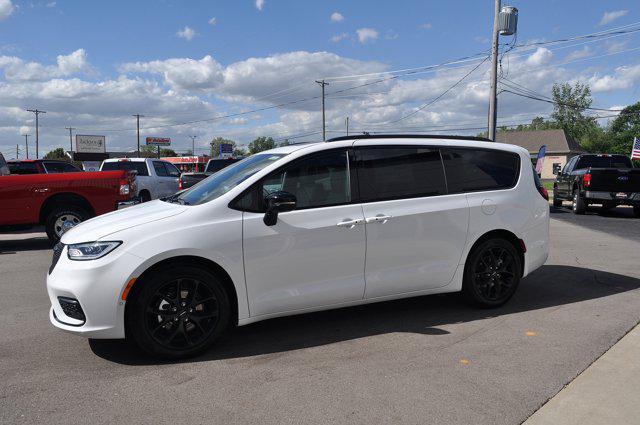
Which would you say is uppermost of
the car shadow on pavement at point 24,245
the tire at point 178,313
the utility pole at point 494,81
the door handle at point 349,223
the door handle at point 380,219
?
the utility pole at point 494,81

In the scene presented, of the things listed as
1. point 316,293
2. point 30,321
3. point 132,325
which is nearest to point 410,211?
point 316,293

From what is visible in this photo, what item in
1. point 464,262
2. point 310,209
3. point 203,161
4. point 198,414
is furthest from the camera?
point 203,161

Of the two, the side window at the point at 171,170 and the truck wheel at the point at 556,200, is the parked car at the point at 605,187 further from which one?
the side window at the point at 171,170

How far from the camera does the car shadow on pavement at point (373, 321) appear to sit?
444 cm

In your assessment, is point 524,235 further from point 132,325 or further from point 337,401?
point 132,325

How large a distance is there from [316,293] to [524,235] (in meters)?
2.50

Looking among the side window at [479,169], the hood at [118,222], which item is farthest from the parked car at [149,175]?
the side window at [479,169]

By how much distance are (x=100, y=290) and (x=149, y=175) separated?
13.9 meters

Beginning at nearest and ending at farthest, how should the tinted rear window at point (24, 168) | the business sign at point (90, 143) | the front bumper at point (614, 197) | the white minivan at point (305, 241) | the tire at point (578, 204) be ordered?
the white minivan at point (305, 241) → the front bumper at point (614, 197) → the tinted rear window at point (24, 168) → the tire at point (578, 204) → the business sign at point (90, 143)

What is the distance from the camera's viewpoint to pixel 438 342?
458 centimetres

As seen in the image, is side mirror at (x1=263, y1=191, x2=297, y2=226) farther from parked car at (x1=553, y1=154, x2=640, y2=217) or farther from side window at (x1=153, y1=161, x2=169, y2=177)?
side window at (x1=153, y1=161, x2=169, y2=177)

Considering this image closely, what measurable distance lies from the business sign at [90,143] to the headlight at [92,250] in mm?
95800

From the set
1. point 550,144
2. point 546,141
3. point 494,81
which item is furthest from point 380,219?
point 546,141

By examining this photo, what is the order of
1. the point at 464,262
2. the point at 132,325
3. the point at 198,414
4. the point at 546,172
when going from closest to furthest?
the point at 198,414 → the point at 132,325 → the point at 464,262 → the point at 546,172
